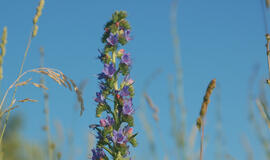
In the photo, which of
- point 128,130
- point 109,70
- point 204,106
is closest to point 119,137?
point 128,130

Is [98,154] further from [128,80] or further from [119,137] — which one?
[128,80]

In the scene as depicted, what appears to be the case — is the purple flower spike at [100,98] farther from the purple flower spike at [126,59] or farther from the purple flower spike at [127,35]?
the purple flower spike at [127,35]

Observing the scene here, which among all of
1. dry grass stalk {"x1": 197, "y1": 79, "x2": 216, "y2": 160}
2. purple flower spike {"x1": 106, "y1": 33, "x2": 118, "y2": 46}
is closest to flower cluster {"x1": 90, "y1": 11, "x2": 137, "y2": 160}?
purple flower spike {"x1": 106, "y1": 33, "x2": 118, "y2": 46}

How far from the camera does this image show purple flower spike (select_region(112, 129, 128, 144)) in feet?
9.54

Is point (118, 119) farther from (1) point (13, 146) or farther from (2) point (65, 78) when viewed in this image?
(1) point (13, 146)

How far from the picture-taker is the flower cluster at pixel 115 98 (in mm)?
2938

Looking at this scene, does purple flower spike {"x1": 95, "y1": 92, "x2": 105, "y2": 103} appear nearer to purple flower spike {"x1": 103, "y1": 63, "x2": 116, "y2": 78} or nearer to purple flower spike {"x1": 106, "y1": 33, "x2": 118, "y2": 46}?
purple flower spike {"x1": 103, "y1": 63, "x2": 116, "y2": 78}

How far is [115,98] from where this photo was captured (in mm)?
3074

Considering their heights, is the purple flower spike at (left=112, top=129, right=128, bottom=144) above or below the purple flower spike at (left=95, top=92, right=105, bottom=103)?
below

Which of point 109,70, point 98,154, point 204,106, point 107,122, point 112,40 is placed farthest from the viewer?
point 112,40

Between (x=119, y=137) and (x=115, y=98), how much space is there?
0.34 m

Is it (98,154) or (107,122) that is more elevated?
(107,122)

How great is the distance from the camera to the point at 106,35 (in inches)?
131

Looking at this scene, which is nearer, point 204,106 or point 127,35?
point 204,106
